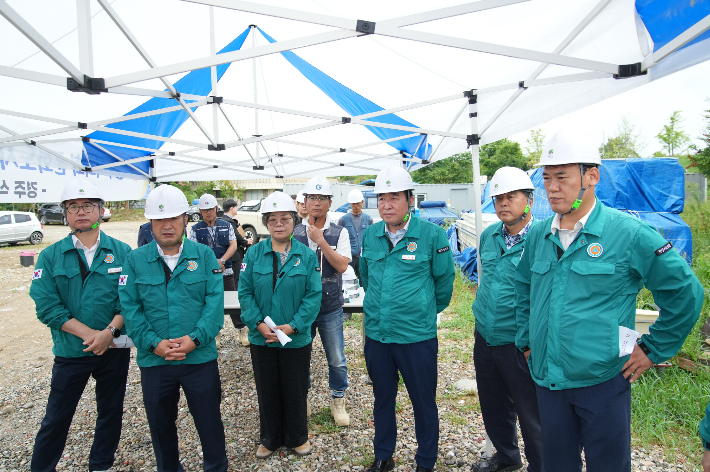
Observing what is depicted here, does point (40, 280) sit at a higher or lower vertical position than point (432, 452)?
higher

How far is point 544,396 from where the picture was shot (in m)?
1.90

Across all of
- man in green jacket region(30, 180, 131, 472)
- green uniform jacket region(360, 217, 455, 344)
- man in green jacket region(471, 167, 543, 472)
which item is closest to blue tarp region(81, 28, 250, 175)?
man in green jacket region(30, 180, 131, 472)

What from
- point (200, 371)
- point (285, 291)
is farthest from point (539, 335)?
point (200, 371)

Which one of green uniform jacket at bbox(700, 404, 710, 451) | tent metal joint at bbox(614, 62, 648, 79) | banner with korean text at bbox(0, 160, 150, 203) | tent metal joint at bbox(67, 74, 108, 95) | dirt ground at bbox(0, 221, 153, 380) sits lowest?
dirt ground at bbox(0, 221, 153, 380)

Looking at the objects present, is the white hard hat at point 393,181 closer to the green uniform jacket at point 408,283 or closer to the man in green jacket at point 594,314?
the green uniform jacket at point 408,283

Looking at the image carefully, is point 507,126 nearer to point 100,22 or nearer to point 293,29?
point 293,29

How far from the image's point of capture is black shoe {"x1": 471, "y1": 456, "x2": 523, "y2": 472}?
2812 mm

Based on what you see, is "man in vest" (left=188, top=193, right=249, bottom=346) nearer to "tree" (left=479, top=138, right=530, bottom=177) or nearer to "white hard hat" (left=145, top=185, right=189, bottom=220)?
"white hard hat" (left=145, top=185, right=189, bottom=220)

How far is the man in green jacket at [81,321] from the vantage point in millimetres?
2568

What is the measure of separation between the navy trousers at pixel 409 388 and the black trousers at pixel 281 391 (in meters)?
0.55

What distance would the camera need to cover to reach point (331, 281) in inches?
134

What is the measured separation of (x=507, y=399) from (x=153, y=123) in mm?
5344

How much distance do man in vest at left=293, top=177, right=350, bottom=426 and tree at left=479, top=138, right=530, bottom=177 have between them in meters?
32.7

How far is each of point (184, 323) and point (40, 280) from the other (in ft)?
3.18
